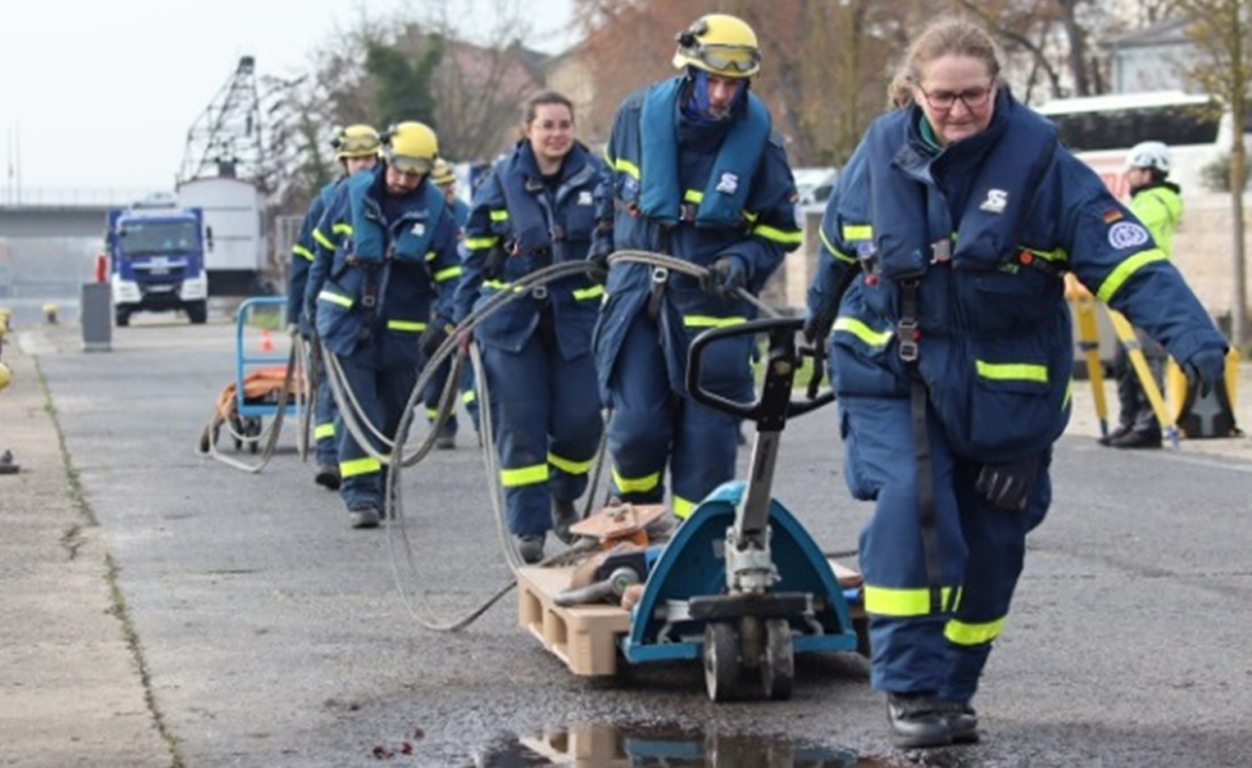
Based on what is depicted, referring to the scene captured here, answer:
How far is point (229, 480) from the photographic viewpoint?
15.3 m

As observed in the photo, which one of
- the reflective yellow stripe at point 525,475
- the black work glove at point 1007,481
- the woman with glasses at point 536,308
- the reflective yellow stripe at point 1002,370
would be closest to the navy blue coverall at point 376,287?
the woman with glasses at point 536,308

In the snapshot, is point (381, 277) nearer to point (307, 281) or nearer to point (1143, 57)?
point (307, 281)

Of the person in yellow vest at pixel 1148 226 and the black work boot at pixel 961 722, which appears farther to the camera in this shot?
the person in yellow vest at pixel 1148 226

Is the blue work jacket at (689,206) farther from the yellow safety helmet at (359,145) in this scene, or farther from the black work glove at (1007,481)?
the yellow safety helmet at (359,145)

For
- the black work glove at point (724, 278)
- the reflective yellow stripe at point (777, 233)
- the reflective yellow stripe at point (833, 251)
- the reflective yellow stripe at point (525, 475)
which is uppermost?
the reflective yellow stripe at point (777, 233)

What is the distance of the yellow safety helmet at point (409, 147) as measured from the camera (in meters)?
12.7

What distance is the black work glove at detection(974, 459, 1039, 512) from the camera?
675cm

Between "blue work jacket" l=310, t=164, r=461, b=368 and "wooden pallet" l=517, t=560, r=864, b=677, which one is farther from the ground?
"blue work jacket" l=310, t=164, r=461, b=368

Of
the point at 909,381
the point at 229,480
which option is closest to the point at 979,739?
the point at 909,381

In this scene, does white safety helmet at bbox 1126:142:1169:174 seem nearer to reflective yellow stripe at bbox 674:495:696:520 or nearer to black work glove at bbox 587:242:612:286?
black work glove at bbox 587:242:612:286

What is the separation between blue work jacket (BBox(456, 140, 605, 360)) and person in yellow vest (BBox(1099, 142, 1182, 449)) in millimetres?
6129

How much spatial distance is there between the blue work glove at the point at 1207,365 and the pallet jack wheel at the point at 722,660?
1.75 m

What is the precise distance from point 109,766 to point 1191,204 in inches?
1001

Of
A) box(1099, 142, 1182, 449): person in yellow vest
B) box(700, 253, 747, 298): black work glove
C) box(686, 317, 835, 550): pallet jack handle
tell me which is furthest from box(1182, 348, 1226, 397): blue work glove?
box(1099, 142, 1182, 449): person in yellow vest
